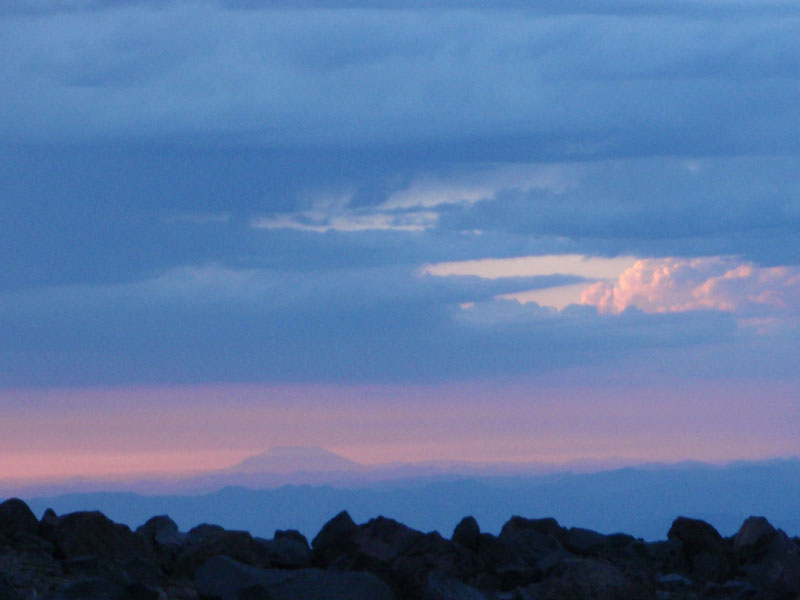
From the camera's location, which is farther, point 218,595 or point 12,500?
point 12,500

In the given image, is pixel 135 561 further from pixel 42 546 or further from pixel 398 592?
pixel 398 592

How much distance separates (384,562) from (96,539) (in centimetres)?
514

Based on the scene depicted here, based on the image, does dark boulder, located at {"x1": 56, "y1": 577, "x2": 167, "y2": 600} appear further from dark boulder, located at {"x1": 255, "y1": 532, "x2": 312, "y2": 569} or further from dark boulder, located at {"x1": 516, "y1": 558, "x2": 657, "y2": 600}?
dark boulder, located at {"x1": 516, "y1": 558, "x2": 657, "y2": 600}

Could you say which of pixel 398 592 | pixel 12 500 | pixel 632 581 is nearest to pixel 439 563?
pixel 398 592

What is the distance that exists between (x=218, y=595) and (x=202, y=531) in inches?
333

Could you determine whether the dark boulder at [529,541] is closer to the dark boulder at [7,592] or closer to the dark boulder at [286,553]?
the dark boulder at [286,553]

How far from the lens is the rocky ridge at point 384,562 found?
677 inches

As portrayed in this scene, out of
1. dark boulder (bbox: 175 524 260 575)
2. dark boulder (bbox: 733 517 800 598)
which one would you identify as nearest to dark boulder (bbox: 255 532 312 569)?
dark boulder (bbox: 175 524 260 575)

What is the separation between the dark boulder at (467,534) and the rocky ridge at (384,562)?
0.06ft

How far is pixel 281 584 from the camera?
1691 centimetres

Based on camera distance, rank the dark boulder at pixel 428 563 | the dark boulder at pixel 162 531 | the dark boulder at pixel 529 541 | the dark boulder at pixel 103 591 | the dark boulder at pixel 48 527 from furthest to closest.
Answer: the dark boulder at pixel 162 531 < the dark boulder at pixel 529 541 < the dark boulder at pixel 48 527 < the dark boulder at pixel 428 563 < the dark boulder at pixel 103 591

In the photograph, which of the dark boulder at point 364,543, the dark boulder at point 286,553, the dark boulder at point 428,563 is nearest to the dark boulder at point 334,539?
the dark boulder at point 364,543

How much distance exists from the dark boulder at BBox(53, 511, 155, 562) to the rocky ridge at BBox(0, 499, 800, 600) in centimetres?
2

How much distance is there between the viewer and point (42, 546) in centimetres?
2033
